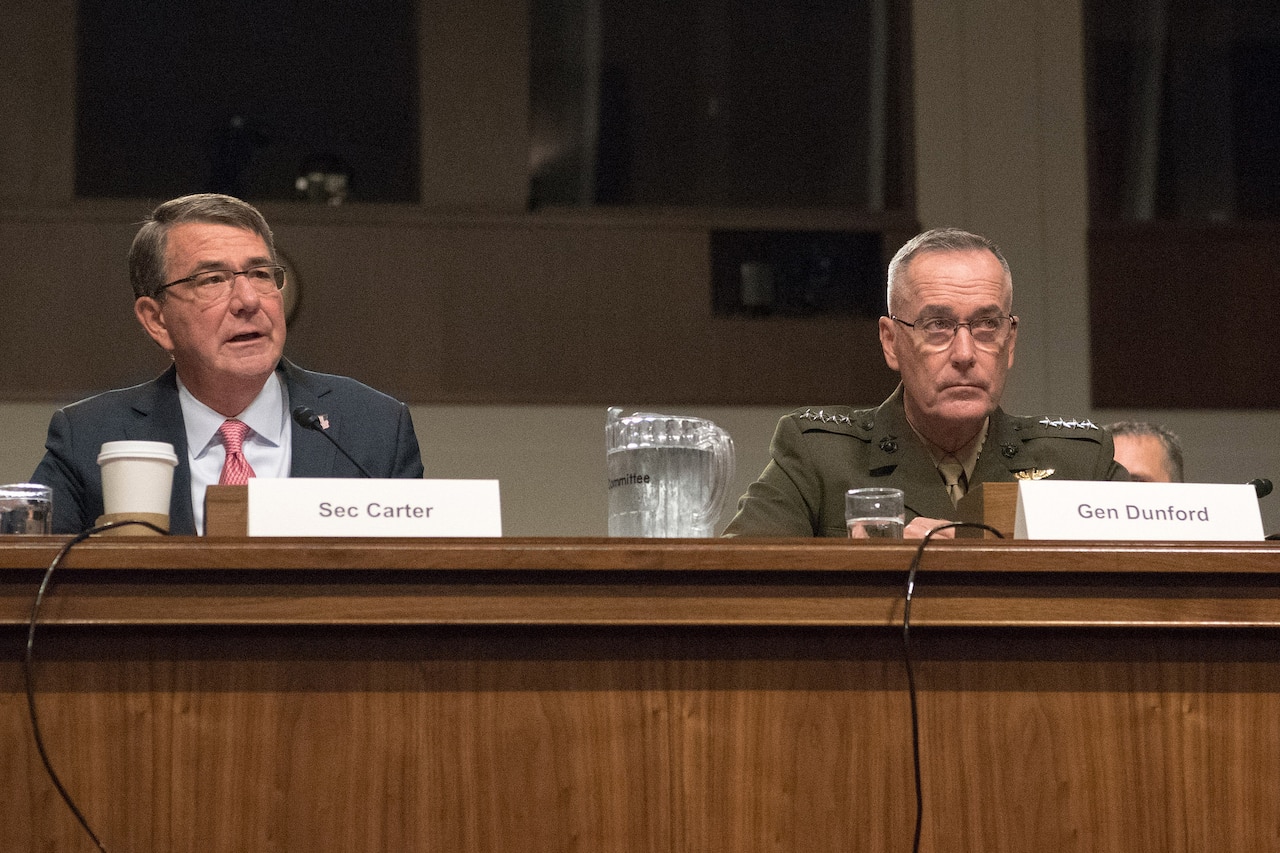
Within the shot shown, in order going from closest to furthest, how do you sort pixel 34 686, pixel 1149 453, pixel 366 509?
1. pixel 34 686
2. pixel 366 509
3. pixel 1149 453

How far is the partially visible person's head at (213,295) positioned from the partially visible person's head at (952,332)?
3.10ft

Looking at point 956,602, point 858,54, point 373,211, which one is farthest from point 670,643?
point 858,54

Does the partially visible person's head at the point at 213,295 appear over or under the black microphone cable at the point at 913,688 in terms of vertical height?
over

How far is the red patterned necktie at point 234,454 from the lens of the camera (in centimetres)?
214

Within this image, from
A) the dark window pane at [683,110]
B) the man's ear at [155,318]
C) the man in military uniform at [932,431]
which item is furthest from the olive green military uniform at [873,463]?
the dark window pane at [683,110]

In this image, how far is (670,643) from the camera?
4.57 ft

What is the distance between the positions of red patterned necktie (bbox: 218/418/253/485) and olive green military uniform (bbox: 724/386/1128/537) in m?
0.70

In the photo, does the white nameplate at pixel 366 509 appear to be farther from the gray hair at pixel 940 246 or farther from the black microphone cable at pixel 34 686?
the gray hair at pixel 940 246

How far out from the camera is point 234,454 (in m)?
2.17

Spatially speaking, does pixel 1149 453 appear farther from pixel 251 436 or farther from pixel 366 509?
pixel 366 509

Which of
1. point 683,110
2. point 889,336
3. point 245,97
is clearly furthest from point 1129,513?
point 245,97

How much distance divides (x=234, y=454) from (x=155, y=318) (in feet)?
1.03

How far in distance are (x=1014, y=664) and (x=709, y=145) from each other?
432 cm

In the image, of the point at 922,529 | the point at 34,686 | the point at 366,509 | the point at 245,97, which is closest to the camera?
the point at 34,686
